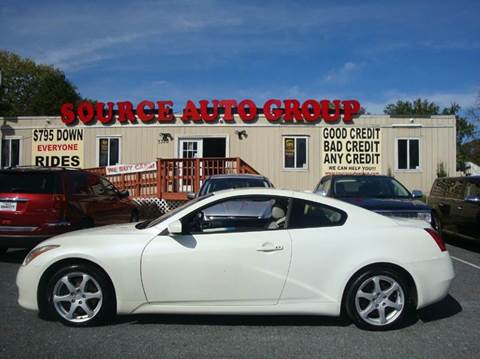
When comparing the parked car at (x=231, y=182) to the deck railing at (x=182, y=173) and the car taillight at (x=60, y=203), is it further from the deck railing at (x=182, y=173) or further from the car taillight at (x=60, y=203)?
the deck railing at (x=182, y=173)

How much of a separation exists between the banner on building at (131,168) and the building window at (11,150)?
5.16 m

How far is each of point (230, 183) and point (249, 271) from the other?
17.4 ft

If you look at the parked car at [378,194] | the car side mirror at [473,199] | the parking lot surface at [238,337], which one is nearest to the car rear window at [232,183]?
the parked car at [378,194]

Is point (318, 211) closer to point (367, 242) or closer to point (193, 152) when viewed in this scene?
point (367, 242)

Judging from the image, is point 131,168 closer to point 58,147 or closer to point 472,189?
point 58,147

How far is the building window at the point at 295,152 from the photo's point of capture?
18.2m

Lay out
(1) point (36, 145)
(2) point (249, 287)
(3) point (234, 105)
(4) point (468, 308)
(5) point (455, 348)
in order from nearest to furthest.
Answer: (5) point (455, 348), (2) point (249, 287), (4) point (468, 308), (3) point (234, 105), (1) point (36, 145)

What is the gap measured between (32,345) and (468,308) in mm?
4619

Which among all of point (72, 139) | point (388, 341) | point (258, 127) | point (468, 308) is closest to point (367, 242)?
point (388, 341)

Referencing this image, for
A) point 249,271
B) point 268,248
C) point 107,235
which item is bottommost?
point 249,271

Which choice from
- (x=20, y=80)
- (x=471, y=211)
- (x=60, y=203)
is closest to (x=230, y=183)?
(x=60, y=203)

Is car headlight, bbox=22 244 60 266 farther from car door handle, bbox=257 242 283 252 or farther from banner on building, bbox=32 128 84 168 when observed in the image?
banner on building, bbox=32 128 84 168

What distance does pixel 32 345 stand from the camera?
4.04 m

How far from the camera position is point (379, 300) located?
445 cm
